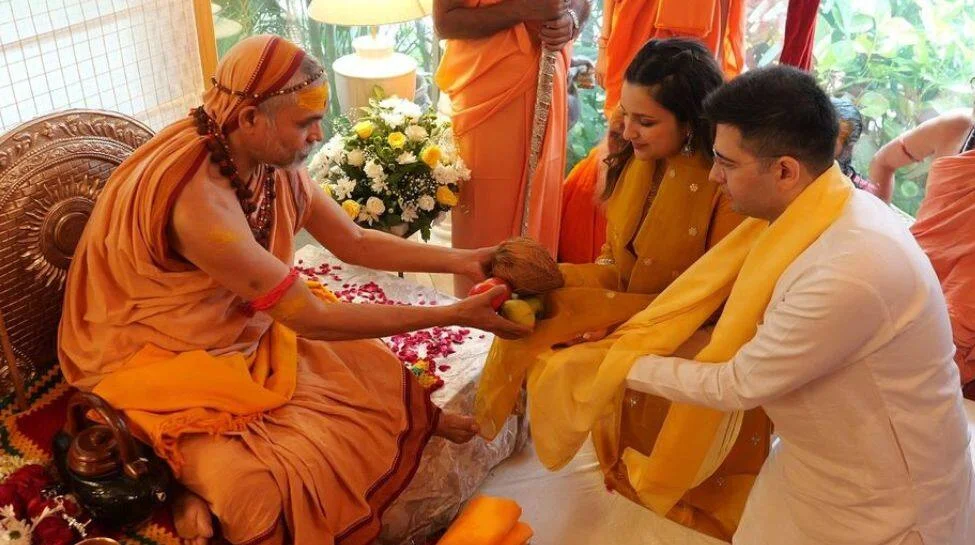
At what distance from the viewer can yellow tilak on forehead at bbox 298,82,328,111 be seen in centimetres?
226

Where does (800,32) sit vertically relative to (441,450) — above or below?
above

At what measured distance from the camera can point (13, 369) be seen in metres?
2.47

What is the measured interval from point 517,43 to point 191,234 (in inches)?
70.4

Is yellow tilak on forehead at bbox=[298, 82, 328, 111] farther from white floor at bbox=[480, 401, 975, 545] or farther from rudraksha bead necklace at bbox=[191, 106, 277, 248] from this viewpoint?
white floor at bbox=[480, 401, 975, 545]

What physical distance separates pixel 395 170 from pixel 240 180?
4.78 feet

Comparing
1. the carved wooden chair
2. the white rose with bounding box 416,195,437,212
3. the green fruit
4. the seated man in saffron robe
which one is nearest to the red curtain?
the white rose with bounding box 416,195,437,212

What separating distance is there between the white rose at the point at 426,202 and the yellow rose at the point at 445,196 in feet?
0.10

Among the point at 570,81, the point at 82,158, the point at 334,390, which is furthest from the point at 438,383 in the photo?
the point at 570,81

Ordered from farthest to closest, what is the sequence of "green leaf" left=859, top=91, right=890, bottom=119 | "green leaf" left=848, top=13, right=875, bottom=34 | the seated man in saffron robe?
"green leaf" left=859, top=91, right=890, bottom=119
"green leaf" left=848, top=13, right=875, bottom=34
the seated man in saffron robe

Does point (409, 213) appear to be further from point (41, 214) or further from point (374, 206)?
A: point (41, 214)

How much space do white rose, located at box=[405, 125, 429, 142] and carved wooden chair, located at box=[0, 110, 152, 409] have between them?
4.55 ft

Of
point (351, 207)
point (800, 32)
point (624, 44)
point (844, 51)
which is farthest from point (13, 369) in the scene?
point (844, 51)

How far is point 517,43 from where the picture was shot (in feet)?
11.8

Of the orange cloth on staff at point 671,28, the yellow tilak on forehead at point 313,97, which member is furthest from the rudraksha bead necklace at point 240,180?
the orange cloth on staff at point 671,28
